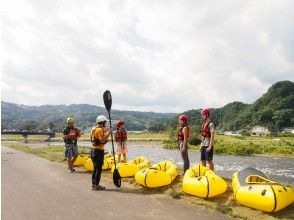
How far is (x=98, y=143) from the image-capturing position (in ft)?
40.7

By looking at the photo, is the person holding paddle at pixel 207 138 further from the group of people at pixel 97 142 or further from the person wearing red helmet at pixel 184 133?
the group of people at pixel 97 142

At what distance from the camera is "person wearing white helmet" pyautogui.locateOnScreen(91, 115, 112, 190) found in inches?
483

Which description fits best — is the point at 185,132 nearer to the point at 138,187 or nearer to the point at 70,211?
the point at 138,187

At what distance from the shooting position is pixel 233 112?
19288 cm

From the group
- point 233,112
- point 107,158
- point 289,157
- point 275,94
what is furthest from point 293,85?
point 107,158

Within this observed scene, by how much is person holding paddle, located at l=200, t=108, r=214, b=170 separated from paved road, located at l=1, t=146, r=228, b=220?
2.21 meters

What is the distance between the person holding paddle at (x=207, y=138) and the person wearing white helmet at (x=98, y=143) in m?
2.97

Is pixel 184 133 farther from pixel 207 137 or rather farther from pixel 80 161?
pixel 80 161

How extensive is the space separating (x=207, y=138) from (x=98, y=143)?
136 inches

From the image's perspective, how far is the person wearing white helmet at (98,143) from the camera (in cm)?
1226

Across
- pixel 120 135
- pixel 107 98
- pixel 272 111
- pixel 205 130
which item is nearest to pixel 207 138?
pixel 205 130

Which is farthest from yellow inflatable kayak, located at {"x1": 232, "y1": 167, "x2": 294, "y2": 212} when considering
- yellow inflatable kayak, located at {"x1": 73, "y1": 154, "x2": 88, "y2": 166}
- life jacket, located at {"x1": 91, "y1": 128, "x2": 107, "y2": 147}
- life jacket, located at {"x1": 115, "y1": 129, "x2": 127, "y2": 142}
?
yellow inflatable kayak, located at {"x1": 73, "y1": 154, "x2": 88, "y2": 166}

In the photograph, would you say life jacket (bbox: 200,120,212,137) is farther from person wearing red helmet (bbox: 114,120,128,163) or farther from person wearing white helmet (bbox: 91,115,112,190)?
person wearing red helmet (bbox: 114,120,128,163)

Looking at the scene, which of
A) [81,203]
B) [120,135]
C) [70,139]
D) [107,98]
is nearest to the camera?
[81,203]
